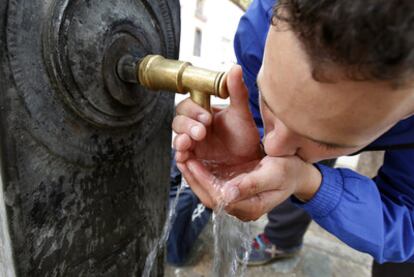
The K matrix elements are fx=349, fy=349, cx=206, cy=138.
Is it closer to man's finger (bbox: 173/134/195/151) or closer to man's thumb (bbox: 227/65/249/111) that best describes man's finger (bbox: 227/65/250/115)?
man's thumb (bbox: 227/65/249/111)

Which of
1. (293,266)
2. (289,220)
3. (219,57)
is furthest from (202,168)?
(219,57)

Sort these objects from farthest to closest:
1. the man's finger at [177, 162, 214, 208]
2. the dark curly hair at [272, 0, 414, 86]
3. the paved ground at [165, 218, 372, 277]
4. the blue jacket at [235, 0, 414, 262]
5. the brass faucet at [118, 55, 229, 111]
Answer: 1. the paved ground at [165, 218, 372, 277]
2. the blue jacket at [235, 0, 414, 262]
3. the man's finger at [177, 162, 214, 208]
4. the brass faucet at [118, 55, 229, 111]
5. the dark curly hair at [272, 0, 414, 86]

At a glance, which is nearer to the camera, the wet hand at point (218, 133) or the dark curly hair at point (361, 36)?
the dark curly hair at point (361, 36)

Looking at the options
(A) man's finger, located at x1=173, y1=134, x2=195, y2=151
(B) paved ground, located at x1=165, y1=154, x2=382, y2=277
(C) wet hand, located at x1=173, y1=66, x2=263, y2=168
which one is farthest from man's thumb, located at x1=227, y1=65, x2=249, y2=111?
(B) paved ground, located at x1=165, y1=154, x2=382, y2=277

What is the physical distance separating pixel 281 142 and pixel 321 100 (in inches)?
6.2

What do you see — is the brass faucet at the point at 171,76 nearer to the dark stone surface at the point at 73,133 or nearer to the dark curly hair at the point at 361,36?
the dark stone surface at the point at 73,133

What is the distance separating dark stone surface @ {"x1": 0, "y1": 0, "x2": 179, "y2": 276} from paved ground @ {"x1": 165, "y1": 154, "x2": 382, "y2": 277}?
0.91 m

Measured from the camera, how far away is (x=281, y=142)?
60 cm

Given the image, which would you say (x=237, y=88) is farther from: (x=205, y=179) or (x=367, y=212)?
(x=367, y=212)

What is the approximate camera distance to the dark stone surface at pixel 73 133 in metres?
0.46

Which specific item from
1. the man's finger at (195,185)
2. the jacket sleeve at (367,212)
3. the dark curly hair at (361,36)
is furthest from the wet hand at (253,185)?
the dark curly hair at (361,36)

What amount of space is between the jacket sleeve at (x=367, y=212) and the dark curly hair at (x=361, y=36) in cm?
42

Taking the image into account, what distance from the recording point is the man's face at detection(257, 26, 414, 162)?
44 cm

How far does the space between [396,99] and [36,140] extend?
493mm
